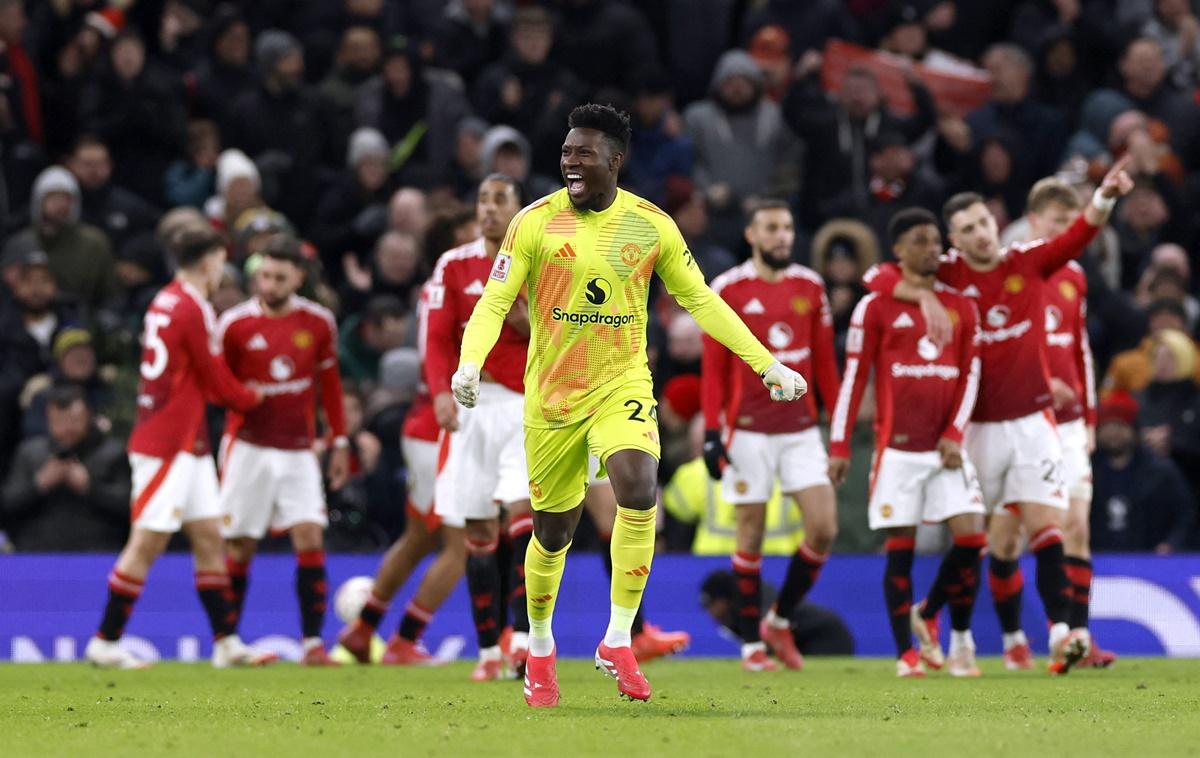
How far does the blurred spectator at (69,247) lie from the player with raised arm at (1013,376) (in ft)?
26.7

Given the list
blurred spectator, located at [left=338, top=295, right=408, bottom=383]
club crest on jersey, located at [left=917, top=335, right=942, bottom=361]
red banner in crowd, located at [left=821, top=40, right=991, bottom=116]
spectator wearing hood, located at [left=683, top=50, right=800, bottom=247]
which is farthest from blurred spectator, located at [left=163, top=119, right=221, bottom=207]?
club crest on jersey, located at [left=917, top=335, right=942, bottom=361]

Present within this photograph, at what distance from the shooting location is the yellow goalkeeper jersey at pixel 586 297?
8992 mm

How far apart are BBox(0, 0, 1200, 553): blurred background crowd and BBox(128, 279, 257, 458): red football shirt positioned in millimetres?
2759

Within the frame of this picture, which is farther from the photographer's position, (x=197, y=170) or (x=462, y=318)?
(x=197, y=170)

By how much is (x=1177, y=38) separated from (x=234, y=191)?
983 centimetres

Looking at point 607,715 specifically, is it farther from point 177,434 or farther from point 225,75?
point 225,75

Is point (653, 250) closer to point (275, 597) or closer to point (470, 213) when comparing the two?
point (470, 213)

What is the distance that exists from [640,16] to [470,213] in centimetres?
765

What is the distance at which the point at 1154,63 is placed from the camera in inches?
778

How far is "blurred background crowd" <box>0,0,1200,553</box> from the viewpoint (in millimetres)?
15859

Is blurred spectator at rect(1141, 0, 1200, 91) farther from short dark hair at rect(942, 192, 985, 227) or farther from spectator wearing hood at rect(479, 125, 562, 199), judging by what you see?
short dark hair at rect(942, 192, 985, 227)

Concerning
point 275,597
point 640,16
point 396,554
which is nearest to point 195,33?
point 640,16

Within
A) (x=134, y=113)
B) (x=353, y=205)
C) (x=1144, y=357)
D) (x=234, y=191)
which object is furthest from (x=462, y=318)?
(x=134, y=113)

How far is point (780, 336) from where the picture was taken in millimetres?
12797
